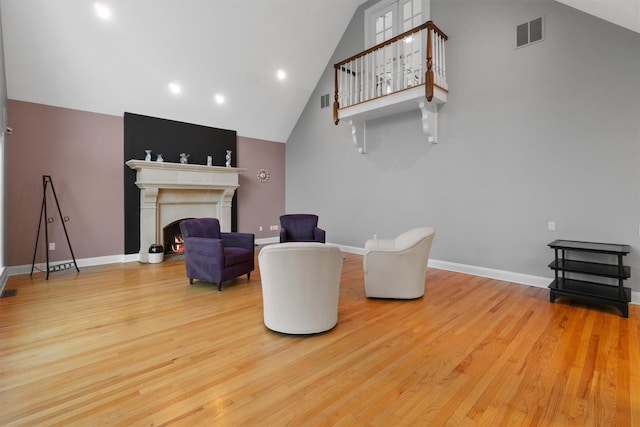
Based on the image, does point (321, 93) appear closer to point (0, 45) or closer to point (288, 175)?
point (288, 175)

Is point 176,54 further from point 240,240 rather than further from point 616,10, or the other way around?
point 616,10

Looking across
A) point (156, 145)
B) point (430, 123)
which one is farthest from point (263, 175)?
point (430, 123)

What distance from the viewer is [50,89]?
4.92 meters

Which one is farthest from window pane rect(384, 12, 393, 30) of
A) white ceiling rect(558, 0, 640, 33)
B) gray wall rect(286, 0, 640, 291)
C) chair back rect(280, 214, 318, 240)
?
chair back rect(280, 214, 318, 240)

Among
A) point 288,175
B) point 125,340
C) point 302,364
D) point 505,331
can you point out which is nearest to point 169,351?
point 125,340

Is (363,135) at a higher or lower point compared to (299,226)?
higher

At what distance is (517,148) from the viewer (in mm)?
4297

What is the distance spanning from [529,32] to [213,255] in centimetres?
517

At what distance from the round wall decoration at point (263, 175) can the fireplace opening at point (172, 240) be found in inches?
87.0

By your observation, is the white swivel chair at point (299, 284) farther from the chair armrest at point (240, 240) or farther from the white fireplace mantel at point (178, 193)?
the white fireplace mantel at point (178, 193)

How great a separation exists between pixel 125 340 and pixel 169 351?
50cm

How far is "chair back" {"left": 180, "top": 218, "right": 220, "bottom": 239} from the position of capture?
4352mm

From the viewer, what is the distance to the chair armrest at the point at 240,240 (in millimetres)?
4536

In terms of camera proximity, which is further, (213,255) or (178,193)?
(178,193)
